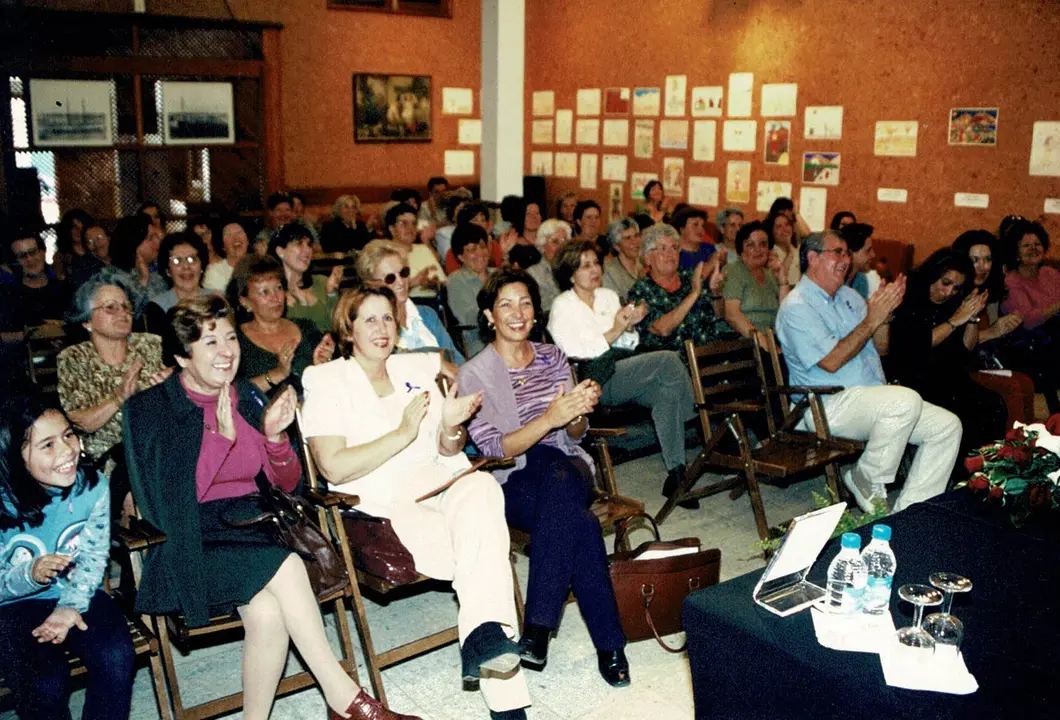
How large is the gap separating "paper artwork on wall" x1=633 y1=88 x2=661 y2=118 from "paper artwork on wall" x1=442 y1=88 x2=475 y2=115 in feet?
8.69

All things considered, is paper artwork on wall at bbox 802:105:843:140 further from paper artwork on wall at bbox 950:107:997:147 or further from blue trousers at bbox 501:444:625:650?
blue trousers at bbox 501:444:625:650

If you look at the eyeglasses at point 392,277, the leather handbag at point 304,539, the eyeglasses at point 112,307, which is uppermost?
the eyeglasses at point 392,277

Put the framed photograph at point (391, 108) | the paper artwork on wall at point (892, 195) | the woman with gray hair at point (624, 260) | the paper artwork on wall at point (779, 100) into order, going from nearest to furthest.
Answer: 1. the woman with gray hair at point (624, 260)
2. the paper artwork on wall at point (892, 195)
3. the paper artwork on wall at point (779, 100)
4. the framed photograph at point (391, 108)

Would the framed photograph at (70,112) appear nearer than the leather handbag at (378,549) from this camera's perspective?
No

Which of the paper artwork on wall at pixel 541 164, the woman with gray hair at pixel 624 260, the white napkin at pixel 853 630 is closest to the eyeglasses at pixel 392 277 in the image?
the woman with gray hair at pixel 624 260

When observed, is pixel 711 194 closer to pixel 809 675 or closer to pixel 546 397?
pixel 546 397

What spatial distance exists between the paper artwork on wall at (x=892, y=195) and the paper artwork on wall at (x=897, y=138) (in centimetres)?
30

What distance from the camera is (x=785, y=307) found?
16.0ft

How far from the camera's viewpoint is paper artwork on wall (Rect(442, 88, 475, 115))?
12711 mm

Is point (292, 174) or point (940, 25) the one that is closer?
point (940, 25)

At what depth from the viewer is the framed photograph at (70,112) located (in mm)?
9617

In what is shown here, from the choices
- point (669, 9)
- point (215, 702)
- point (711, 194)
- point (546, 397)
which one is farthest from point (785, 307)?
point (669, 9)

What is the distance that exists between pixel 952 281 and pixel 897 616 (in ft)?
11.1

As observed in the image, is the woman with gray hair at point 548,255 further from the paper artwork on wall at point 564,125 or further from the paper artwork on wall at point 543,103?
the paper artwork on wall at point 543,103
